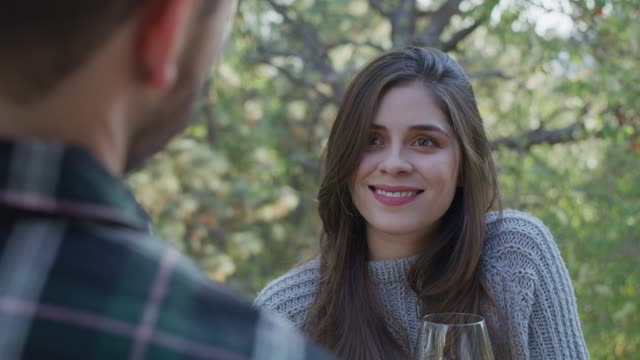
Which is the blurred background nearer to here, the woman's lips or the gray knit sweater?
the gray knit sweater

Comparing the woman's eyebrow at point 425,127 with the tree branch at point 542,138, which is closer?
the woman's eyebrow at point 425,127

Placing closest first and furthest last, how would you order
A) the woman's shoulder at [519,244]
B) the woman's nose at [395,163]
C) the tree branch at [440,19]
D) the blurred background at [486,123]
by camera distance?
the woman's nose at [395,163], the woman's shoulder at [519,244], the blurred background at [486,123], the tree branch at [440,19]

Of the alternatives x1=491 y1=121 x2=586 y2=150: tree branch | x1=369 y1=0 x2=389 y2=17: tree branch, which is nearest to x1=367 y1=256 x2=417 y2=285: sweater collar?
x1=491 y1=121 x2=586 y2=150: tree branch

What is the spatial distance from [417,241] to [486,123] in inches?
93.3

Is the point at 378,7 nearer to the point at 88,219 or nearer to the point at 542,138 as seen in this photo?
the point at 542,138

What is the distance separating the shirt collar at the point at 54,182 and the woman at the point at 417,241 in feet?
4.91

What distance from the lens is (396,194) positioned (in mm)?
2088

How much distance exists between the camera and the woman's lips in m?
2.09

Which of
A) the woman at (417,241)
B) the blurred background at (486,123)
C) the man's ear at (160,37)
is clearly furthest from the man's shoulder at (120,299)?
the blurred background at (486,123)

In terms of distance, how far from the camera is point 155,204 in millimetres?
5145

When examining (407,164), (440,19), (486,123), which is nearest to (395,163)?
(407,164)

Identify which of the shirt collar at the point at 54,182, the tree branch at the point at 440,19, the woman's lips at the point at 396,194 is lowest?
the shirt collar at the point at 54,182

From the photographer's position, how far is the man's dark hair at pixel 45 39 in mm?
530

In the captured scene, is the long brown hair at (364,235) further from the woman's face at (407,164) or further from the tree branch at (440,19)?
the tree branch at (440,19)
